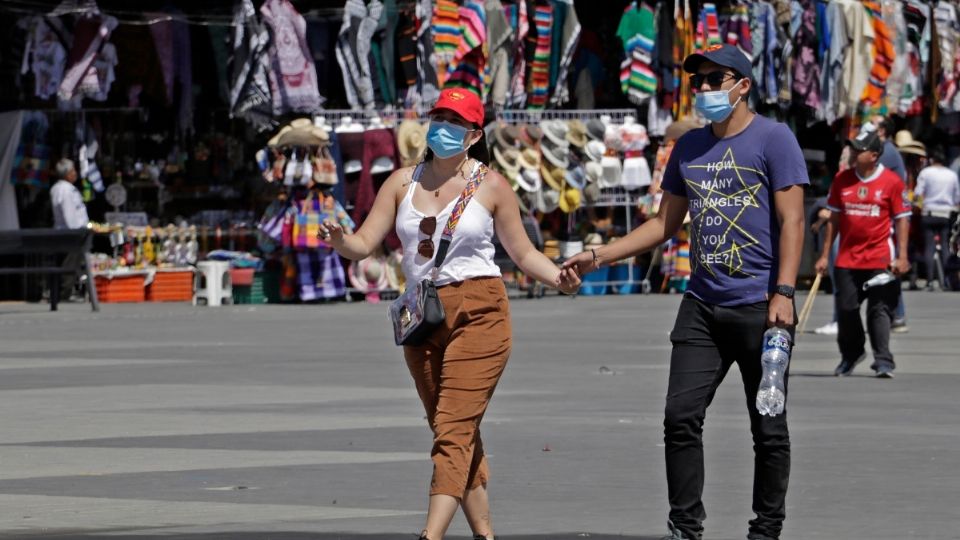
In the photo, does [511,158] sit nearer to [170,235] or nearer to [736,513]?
[170,235]

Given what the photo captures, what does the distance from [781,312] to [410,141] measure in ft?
62.3

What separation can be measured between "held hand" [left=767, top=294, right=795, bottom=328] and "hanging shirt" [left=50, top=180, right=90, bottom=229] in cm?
1933

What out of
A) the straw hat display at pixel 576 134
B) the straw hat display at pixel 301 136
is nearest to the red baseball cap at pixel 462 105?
the straw hat display at pixel 301 136

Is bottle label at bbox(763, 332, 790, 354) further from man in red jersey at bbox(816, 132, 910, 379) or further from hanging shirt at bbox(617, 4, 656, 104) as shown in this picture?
hanging shirt at bbox(617, 4, 656, 104)

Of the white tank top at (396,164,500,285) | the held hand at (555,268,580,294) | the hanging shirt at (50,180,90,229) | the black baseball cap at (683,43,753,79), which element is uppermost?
the black baseball cap at (683,43,753,79)

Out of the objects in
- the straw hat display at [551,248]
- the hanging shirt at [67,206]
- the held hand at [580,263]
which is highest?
the held hand at [580,263]

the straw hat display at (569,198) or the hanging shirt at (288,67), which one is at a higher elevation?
the hanging shirt at (288,67)

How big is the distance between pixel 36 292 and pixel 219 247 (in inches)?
93.5

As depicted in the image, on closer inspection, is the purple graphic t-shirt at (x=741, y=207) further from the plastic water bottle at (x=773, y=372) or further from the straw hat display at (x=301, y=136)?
the straw hat display at (x=301, y=136)

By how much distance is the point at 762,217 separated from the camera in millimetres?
8406

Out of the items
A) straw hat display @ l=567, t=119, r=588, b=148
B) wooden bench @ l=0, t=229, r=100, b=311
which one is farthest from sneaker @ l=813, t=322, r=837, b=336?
wooden bench @ l=0, t=229, r=100, b=311

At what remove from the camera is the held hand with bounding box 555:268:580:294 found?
8.64 meters

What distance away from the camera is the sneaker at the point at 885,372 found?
54.0 ft

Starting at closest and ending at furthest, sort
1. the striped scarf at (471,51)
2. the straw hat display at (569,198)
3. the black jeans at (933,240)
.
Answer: the striped scarf at (471,51) → the straw hat display at (569,198) → the black jeans at (933,240)
